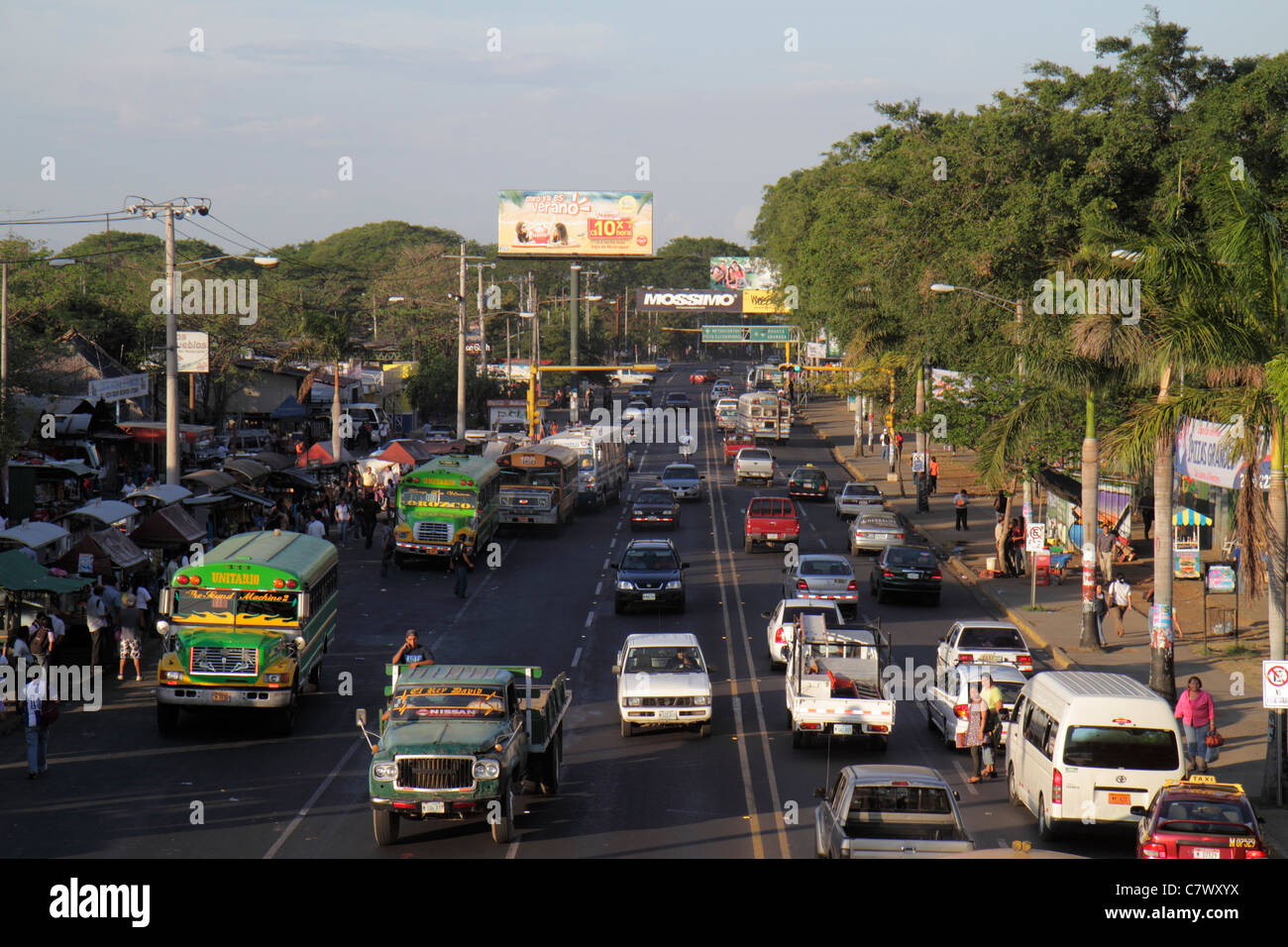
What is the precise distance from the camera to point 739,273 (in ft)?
507

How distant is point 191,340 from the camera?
37.8 meters

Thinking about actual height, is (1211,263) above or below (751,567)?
above

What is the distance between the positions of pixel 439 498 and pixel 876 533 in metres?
14.1

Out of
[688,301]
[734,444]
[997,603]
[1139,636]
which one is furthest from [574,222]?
Answer: [1139,636]

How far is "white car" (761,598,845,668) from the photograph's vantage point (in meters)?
27.2

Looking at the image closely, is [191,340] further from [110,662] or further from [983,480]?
[983,480]

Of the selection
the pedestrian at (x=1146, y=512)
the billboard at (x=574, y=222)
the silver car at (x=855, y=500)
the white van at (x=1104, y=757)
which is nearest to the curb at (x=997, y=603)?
the silver car at (x=855, y=500)

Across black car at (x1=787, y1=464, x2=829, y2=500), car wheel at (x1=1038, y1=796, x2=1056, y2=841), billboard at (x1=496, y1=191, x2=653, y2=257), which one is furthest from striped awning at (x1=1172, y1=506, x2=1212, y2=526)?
billboard at (x1=496, y1=191, x2=653, y2=257)

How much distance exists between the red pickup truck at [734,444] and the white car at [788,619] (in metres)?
44.9

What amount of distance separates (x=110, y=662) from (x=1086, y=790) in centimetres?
1978

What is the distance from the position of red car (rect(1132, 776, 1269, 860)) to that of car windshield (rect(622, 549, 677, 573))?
20.2m

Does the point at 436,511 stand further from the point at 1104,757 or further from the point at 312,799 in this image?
the point at 1104,757
